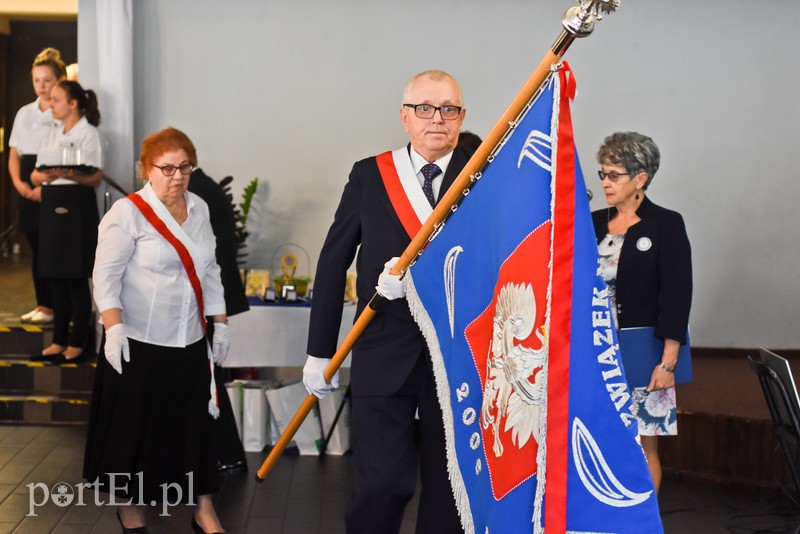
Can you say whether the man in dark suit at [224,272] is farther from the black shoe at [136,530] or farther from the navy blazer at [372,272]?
the navy blazer at [372,272]

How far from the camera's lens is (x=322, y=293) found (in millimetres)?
3244

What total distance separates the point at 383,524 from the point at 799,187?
14.6ft

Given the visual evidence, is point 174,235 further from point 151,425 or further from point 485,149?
point 485,149

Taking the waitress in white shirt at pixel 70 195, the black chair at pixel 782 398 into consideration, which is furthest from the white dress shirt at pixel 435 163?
the waitress in white shirt at pixel 70 195

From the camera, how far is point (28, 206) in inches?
250

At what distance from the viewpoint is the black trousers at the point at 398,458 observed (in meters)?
3.08

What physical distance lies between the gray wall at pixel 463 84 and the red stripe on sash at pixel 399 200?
3.36 metres

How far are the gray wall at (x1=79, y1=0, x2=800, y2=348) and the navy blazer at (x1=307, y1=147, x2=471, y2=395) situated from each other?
328 centimetres

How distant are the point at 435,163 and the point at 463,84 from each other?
346cm

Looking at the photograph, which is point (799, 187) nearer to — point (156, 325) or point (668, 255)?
point (668, 255)

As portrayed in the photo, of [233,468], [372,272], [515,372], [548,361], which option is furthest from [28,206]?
[548,361]

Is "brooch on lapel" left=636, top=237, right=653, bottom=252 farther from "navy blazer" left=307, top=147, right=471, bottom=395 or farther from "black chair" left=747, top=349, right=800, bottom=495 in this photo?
"navy blazer" left=307, top=147, right=471, bottom=395

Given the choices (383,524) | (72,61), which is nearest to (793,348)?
(383,524)

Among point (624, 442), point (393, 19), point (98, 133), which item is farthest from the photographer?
point (393, 19)
